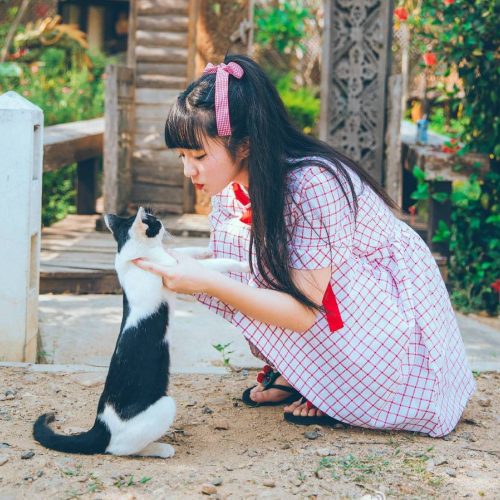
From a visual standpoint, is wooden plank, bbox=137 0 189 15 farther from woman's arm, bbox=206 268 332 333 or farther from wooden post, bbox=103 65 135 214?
woman's arm, bbox=206 268 332 333

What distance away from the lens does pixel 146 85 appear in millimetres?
7047

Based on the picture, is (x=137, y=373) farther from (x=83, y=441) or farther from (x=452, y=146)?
(x=452, y=146)

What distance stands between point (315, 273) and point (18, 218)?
4.93ft

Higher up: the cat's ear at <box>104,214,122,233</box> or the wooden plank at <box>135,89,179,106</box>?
the wooden plank at <box>135,89,179,106</box>

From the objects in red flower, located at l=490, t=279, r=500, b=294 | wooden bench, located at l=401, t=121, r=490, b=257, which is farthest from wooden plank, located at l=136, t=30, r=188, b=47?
red flower, located at l=490, t=279, r=500, b=294

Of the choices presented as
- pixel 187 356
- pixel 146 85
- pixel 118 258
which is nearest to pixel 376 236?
pixel 118 258

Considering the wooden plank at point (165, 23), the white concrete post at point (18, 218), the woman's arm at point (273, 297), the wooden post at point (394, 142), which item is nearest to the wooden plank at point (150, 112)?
the wooden plank at point (165, 23)

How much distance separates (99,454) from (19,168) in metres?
1.41

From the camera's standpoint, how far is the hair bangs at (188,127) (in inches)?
89.4

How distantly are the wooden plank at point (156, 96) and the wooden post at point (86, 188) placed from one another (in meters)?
0.91

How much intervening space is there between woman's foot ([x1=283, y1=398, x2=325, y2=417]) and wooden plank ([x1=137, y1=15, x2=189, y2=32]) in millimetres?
5132

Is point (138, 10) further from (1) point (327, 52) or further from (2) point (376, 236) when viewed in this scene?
(2) point (376, 236)

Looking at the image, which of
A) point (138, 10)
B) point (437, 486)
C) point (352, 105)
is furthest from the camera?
point (138, 10)

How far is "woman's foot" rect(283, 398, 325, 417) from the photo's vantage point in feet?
8.68
